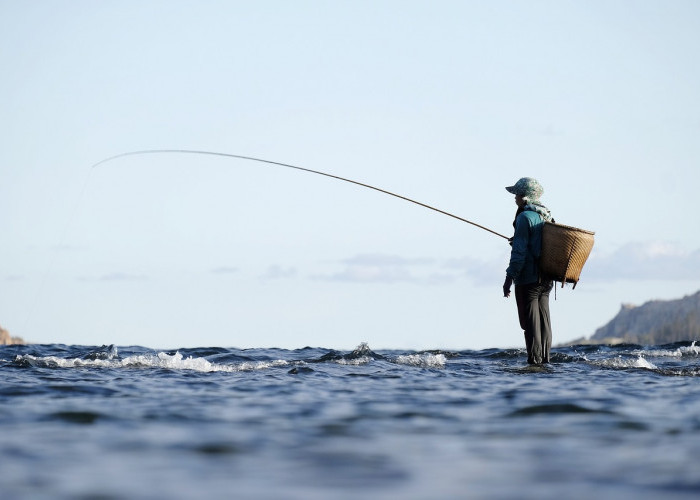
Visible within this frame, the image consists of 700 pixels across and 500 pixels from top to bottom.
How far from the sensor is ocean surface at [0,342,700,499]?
4.04 m

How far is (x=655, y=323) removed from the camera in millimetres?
60125

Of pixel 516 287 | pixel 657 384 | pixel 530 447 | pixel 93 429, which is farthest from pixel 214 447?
pixel 516 287

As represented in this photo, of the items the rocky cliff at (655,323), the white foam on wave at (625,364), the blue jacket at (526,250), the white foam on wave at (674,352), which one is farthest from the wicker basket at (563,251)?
the rocky cliff at (655,323)

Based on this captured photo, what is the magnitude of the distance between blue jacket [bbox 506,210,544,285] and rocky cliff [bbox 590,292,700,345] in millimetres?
40032

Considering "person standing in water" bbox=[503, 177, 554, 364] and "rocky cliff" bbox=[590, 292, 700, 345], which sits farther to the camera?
"rocky cliff" bbox=[590, 292, 700, 345]

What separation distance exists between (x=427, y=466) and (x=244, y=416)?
2.25m

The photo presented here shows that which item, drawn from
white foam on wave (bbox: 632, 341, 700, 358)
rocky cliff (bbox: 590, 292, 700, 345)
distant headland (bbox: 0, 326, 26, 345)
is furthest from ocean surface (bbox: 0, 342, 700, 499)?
rocky cliff (bbox: 590, 292, 700, 345)

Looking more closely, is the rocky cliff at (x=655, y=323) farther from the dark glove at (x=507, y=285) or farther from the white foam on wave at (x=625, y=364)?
the dark glove at (x=507, y=285)

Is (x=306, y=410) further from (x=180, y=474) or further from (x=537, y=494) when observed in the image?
(x=537, y=494)

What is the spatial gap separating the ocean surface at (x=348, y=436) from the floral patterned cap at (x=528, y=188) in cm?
311

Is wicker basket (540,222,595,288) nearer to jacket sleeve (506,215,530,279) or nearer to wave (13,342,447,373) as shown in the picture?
jacket sleeve (506,215,530,279)

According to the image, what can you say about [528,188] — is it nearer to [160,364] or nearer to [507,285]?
[507,285]

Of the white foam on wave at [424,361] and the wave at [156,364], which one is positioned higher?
the white foam on wave at [424,361]

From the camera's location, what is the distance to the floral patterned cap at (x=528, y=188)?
12492mm
